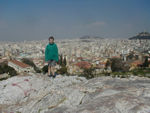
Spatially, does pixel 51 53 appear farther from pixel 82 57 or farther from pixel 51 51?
pixel 82 57

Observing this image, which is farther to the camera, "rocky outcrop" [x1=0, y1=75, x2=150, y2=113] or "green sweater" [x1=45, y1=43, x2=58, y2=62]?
"green sweater" [x1=45, y1=43, x2=58, y2=62]

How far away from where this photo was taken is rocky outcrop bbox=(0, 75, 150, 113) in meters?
3.72

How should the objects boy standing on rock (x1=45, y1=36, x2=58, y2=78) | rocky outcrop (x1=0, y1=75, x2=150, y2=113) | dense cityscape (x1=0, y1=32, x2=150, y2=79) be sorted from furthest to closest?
dense cityscape (x1=0, y1=32, x2=150, y2=79)
boy standing on rock (x1=45, y1=36, x2=58, y2=78)
rocky outcrop (x1=0, y1=75, x2=150, y2=113)

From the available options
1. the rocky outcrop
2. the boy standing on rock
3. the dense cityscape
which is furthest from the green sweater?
the dense cityscape

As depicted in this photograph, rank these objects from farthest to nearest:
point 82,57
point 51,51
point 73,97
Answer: point 82,57 → point 51,51 → point 73,97

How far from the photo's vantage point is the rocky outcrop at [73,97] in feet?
12.2

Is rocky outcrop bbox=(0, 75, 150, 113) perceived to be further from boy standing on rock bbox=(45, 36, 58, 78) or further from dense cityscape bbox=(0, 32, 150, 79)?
dense cityscape bbox=(0, 32, 150, 79)

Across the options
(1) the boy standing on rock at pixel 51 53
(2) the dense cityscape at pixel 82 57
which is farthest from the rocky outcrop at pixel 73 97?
(2) the dense cityscape at pixel 82 57

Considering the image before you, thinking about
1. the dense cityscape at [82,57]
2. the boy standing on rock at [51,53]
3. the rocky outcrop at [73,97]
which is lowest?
the dense cityscape at [82,57]

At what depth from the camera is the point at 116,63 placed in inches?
1107

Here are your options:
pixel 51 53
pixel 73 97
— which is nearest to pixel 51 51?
pixel 51 53

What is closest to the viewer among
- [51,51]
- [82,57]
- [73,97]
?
[73,97]

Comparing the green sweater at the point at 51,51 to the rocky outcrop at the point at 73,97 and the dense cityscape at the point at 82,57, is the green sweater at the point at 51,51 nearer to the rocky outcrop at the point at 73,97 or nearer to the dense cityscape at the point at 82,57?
the rocky outcrop at the point at 73,97

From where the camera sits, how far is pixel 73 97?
491 cm
